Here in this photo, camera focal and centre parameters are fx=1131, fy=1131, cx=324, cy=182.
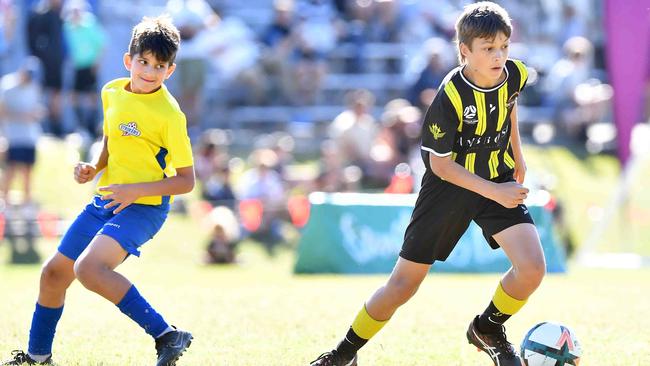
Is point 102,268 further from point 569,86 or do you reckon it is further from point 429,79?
point 569,86


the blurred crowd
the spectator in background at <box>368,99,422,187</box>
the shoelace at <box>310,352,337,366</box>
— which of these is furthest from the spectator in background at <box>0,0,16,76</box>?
the shoelace at <box>310,352,337,366</box>

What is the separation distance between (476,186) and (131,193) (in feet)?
5.80

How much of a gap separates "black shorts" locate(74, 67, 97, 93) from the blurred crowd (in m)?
0.02

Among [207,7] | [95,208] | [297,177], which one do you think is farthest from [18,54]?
[95,208]

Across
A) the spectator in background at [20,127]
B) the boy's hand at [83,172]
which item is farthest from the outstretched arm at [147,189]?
the spectator in background at [20,127]

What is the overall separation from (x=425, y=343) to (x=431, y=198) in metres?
1.51

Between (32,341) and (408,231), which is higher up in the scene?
(408,231)

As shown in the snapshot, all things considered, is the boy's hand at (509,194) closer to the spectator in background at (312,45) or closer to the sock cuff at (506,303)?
the sock cuff at (506,303)

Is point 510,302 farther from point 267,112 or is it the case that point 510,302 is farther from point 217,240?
point 267,112

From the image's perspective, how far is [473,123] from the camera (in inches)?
227

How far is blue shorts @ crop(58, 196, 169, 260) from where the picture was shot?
5887 mm

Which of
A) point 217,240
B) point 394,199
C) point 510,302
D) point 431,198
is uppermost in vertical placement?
point 431,198

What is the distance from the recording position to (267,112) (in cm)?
1867

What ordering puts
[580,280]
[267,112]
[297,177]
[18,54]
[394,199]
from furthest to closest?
[267,112] < [18,54] < [297,177] < [394,199] < [580,280]
